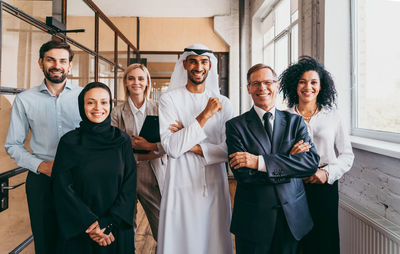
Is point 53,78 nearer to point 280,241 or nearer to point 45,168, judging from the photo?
point 45,168

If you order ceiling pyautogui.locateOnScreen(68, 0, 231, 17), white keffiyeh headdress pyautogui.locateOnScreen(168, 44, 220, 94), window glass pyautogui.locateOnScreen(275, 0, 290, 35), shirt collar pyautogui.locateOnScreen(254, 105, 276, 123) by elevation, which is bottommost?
shirt collar pyautogui.locateOnScreen(254, 105, 276, 123)

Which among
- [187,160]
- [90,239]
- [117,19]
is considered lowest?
[90,239]

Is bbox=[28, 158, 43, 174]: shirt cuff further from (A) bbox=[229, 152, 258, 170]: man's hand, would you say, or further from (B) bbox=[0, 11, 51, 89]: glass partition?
(A) bbox=[229, 152, 258, 170]: man's hand

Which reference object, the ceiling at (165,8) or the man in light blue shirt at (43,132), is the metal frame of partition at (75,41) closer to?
the man in light blue shirt at (43,132)

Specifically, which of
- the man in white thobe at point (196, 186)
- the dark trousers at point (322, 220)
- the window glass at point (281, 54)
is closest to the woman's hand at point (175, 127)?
the man in white thobe at point (196, 186)

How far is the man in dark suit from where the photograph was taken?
1336 mm

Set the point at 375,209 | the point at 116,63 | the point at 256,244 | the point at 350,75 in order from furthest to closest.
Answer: the point at 116,63 → the point at 350,75 → the point at 375,209 → the point at 256,244

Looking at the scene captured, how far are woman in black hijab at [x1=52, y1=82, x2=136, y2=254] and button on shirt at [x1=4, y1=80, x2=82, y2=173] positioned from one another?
1.03 feet

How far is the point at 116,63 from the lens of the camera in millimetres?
4641

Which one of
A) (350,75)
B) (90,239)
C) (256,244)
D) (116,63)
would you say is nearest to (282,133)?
(256,244)

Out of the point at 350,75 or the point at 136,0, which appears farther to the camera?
the point at 136,0

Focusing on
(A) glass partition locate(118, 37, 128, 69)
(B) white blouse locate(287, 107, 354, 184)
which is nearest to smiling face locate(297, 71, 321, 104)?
(B) white blouse locate(287, 107, 354, 184)

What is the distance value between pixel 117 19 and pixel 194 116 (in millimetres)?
5067

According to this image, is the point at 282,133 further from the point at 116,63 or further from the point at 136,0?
the point at 136,0
